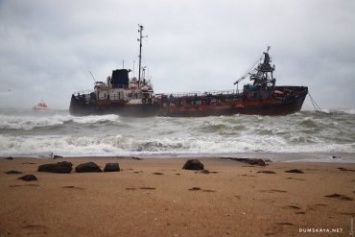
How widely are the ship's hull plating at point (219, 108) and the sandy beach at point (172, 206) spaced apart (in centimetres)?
2587

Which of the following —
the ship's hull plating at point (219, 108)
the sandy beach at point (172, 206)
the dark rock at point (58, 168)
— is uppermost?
the ship's hull plating at point (219, 108)

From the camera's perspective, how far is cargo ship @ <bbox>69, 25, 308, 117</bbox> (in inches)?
1227

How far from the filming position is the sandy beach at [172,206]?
274cm

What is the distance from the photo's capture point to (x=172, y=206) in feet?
11.4

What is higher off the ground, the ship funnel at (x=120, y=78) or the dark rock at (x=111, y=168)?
the ship funnel at (x=120, y=78)

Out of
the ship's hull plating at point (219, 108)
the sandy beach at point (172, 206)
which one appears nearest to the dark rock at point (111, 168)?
the sandy beach at point (172, 206)

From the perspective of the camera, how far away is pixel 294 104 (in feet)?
103

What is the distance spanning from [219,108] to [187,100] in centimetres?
414

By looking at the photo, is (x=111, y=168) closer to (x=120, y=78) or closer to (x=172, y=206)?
(x=172, y=206)

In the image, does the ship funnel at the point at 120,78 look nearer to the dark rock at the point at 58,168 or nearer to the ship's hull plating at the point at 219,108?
the ship's hull plating at the point at 219,108

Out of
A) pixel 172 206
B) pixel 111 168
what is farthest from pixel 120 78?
pixel 172 206

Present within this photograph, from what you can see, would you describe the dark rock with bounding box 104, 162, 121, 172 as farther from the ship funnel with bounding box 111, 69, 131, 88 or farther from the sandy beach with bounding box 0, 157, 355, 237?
the ship funnel with bounding box 111, 69, 131, 88

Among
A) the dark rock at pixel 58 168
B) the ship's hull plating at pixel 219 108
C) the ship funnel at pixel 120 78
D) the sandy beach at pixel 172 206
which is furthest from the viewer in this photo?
the ship funnel at pixel 120 78

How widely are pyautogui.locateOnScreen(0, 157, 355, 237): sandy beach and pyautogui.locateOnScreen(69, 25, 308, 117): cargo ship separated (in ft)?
86.1
